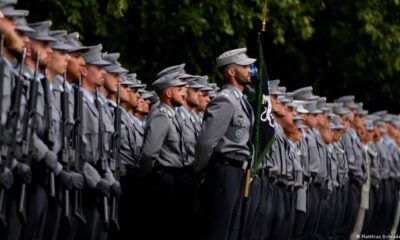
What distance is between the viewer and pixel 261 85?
15.2m

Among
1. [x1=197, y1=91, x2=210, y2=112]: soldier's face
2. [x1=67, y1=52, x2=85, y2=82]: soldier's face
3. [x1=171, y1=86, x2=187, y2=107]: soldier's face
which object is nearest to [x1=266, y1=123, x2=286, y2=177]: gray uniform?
[x1=197, y1=91, x2=210, y2=112]: soldier's face

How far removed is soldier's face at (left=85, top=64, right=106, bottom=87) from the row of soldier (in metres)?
0.01

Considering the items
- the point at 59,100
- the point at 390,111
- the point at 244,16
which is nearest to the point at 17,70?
the point at 59,100

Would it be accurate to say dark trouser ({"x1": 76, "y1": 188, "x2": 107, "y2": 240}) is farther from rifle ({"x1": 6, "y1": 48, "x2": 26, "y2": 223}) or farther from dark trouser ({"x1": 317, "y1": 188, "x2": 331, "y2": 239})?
dark trouser ({"x1": 317, "y1": 188, "x2": 331, "y2": 239})

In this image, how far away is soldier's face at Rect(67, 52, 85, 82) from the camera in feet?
43.6

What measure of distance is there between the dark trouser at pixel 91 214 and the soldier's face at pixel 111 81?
2.56m

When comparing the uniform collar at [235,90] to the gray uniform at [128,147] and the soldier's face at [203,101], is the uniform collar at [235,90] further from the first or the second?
the soldier's face at [203,101]

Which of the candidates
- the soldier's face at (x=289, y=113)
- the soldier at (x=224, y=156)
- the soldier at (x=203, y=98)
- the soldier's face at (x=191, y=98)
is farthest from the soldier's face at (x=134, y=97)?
the soldier at (x=224, y=156)

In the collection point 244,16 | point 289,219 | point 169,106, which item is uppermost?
point 244,16

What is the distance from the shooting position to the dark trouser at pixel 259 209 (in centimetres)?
1672

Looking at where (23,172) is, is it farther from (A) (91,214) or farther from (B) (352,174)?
(B) (352,174)

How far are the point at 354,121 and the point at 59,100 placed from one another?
11271 mm

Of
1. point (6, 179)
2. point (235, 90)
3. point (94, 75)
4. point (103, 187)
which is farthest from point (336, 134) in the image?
point (6, 179)

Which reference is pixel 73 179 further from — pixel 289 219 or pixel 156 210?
pixel 289 219
